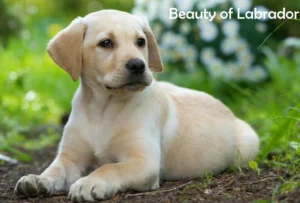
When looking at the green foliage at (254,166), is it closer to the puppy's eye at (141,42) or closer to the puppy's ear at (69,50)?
the puppy's eye at (141,42)

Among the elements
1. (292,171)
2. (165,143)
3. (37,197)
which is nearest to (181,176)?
(165,143)

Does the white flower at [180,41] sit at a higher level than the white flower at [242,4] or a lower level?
lower

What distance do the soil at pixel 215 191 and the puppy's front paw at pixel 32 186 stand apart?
5 cm

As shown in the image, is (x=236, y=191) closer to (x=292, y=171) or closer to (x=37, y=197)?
(x=292, y=171)

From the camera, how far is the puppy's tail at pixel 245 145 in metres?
5.05

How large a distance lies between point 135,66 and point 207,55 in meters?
5.55

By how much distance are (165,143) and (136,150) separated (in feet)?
1.58

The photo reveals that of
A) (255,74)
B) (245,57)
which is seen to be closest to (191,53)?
(245,57)

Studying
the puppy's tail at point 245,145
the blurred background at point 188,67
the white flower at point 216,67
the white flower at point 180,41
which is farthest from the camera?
the white flower at point 180,41

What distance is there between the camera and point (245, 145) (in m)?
5.11

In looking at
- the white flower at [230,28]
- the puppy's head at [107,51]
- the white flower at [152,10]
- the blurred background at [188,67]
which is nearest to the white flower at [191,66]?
the blurred background at [188,67]

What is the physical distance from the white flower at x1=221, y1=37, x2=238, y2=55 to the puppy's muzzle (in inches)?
219

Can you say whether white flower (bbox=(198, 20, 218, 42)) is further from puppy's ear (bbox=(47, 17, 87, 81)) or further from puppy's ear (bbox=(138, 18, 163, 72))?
puppy's ear (bbox=(47, 17, 87, 81))

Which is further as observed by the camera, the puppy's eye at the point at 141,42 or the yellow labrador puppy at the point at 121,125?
the puppy's eye at the point at 141,42
